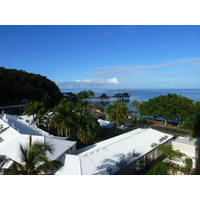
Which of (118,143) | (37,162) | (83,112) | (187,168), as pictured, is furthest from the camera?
Answer: (83,112)

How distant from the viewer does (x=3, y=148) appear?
1370cm

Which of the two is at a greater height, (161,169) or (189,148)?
(189,148)

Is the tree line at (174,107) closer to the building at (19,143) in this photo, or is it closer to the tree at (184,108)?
the tree at (184,108)

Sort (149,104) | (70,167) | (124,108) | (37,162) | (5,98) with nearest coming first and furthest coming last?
1. (37,162)
2. (70,167)
3. (124,108)
4. (149,104)
5. (5,98)

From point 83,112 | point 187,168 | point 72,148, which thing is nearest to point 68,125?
point 83,112

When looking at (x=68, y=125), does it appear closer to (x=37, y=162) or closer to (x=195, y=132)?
(x=37, y=162)

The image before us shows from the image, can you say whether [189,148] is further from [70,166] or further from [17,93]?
[17,93]

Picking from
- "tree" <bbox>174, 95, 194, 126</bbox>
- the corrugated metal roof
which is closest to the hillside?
"tree" <bbox>174, 95, 194, 126</bbox>

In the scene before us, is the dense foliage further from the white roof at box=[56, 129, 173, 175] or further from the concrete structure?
the concrete structure

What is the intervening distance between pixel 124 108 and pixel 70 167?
1409cm

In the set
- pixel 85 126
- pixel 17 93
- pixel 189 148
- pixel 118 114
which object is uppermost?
pixel 17 93

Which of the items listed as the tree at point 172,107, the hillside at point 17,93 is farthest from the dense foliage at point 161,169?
the hillside at point 17,93

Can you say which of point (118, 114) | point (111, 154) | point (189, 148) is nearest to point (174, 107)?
point (118, 114)

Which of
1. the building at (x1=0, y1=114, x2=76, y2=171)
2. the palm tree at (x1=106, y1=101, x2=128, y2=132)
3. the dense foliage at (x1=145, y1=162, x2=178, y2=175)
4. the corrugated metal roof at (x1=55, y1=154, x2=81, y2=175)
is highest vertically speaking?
the palm tree at (x1=106, y1=101, x2=128, y2=132)
